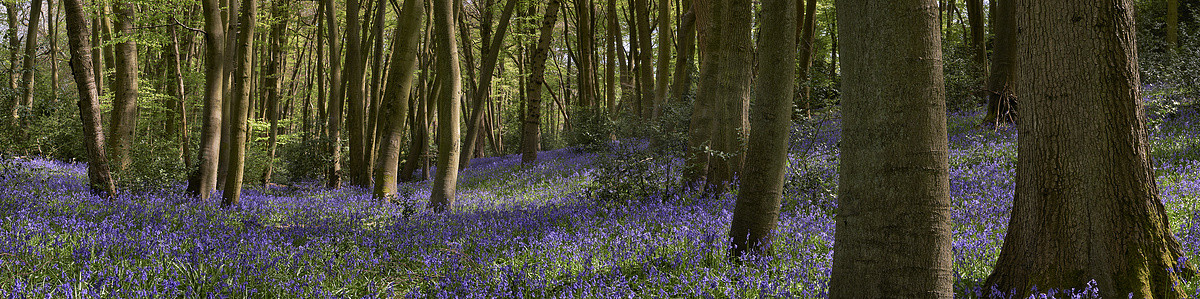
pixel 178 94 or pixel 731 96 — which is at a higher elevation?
pixel 178 94

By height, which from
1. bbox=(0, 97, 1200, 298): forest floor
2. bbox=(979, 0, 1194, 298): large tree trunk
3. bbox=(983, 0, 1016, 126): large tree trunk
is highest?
bbox=(983, 0, 1016, 126): large tree trunk

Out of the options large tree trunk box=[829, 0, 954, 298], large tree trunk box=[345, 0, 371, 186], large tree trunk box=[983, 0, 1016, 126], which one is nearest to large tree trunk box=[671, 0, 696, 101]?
large tree trunk box=[983, 0, 1016, 126]

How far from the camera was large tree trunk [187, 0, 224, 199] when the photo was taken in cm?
883

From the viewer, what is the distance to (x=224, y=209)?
812cm

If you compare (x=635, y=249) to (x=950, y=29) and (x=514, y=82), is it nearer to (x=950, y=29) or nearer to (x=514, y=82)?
(x=950, y=29)

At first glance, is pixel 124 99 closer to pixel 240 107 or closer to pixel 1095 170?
pixel 240 107

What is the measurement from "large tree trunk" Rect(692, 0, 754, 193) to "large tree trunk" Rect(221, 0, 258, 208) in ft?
22.3

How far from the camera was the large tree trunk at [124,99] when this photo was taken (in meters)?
9.57

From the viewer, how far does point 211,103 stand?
9.12 metres

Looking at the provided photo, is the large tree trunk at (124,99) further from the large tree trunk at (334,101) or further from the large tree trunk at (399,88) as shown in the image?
the large tree trunk at (334,101)

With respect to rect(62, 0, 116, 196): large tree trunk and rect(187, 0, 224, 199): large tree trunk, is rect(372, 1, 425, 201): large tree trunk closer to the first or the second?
rect(187, 0, 224, 199): large tree trunk

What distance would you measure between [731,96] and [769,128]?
2.95m

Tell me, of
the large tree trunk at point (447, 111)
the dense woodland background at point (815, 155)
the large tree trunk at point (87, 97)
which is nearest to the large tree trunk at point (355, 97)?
the dense woodland background at point (815, 155)

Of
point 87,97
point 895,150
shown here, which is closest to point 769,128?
point 895,150
